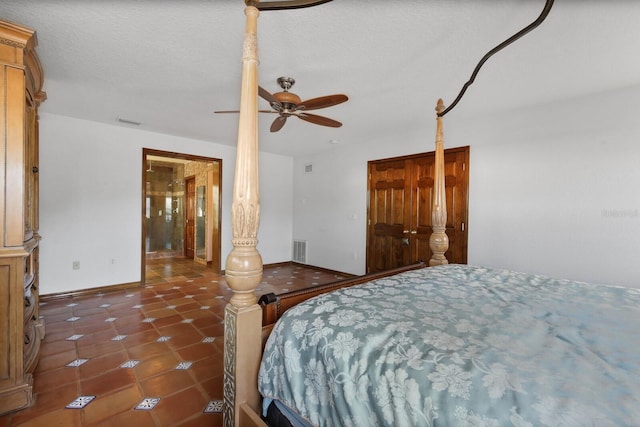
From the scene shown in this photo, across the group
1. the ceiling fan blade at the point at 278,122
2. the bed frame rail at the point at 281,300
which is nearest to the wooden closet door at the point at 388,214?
the ceiling fan blade at the point at 278,122

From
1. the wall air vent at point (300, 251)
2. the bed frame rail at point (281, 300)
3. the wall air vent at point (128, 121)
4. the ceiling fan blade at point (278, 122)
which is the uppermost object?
the wall air vent at point (128, 121)

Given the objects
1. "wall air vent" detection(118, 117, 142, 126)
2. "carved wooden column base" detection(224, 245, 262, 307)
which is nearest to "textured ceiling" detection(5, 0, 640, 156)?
"wall air vent" detection(118, 117, 142, 126)

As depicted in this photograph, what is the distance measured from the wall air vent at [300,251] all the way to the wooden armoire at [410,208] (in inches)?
65.3

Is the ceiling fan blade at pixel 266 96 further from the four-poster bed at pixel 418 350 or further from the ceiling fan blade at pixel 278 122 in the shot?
the four-poster bed at pixel 418 350

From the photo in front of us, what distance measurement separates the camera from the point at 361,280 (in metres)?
1.88

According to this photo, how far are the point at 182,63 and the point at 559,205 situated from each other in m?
3.96

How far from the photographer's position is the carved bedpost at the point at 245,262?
1.19 meters

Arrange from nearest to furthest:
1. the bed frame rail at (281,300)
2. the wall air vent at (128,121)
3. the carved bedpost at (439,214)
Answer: the bed frame rail at (281,300) < the carved bedpost at (439,214) < the wall air vent at (128,121)

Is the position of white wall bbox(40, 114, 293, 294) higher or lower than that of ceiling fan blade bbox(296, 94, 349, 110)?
lower

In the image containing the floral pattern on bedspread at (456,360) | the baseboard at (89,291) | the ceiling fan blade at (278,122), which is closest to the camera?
the floral pattern on bedspread at (456,360)

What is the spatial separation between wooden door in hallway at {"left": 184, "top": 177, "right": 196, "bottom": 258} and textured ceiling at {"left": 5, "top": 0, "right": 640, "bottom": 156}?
12.5 feet

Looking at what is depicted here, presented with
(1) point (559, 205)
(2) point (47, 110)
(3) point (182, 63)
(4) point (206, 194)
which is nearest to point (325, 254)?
(4) point (206, 194)

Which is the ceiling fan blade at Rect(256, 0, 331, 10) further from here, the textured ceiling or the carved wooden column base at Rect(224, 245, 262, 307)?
the carved wooden column base at Rect(224, 245, 262, 307)

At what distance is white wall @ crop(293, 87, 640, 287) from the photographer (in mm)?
2670
